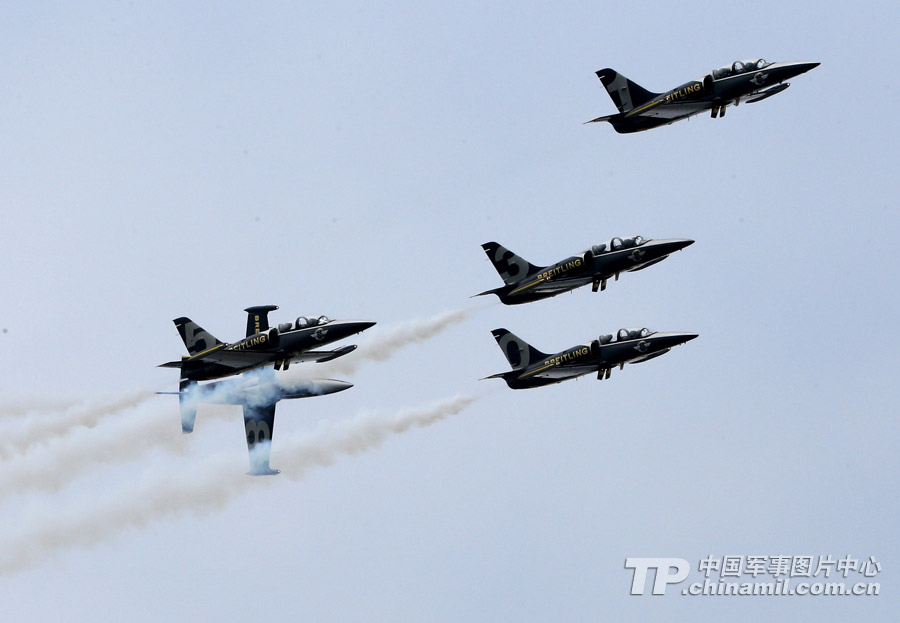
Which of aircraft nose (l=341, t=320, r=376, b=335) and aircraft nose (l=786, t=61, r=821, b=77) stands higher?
aircraft nose (l=786, t=61, r=821, b=77)

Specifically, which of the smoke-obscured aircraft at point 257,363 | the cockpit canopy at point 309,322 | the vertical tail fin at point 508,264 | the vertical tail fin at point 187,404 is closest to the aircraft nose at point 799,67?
→ the vertical tail fin at point 508,264

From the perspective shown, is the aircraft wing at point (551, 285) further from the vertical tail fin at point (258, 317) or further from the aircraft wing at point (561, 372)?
the vertical tail fin at point (258, 317)

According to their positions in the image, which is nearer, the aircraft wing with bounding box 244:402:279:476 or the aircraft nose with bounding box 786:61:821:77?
the aircraft nose with bounding box 786:61:821:77

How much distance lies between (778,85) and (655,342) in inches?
673

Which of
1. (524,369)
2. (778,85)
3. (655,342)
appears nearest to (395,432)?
(524,369)

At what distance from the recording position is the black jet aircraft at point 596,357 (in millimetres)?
124188

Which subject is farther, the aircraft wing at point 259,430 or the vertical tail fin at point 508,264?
the aircraft wing at point 259,430

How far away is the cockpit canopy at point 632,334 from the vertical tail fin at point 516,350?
6.27m

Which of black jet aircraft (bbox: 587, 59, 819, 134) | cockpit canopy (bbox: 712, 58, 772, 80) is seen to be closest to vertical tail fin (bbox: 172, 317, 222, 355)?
black jet aircraft (bbox: 587, 59, 819, 134)

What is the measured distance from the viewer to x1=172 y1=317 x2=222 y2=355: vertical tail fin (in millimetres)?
128250

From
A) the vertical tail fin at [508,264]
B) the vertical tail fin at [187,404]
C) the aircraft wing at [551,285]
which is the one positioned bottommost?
the vertical tail fin at [187,404]

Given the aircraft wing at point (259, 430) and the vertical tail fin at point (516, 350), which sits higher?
the vertical tail fin at point (516, 350)

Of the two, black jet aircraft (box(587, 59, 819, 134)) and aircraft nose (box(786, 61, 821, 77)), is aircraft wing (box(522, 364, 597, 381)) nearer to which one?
black jet aircraft (box(587, 59, 819, 134))

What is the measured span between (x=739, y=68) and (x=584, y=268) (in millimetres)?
15095
